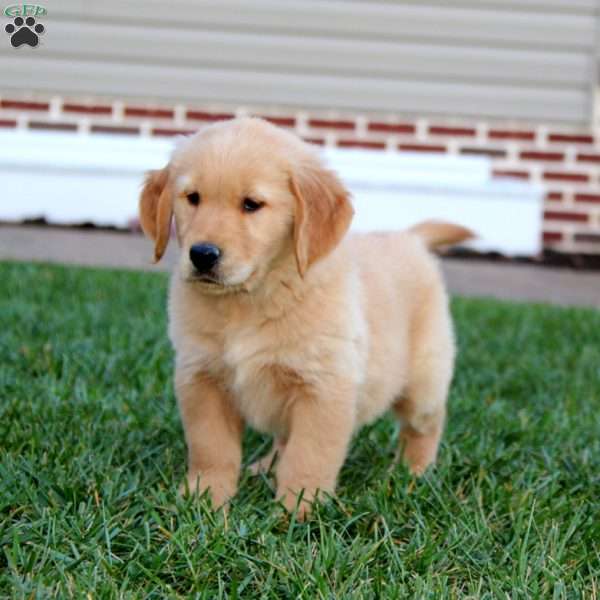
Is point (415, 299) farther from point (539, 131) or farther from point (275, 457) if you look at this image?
point (539, 131)

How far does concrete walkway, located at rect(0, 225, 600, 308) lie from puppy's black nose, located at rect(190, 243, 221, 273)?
4.29 meters

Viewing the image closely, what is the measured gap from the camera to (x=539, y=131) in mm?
8398

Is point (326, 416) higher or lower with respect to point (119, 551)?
higher

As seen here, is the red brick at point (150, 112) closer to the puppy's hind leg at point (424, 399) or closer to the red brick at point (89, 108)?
the red brick at point (89, 108)

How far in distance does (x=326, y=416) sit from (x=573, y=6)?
6737 mm

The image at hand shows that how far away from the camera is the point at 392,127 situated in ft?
27.5

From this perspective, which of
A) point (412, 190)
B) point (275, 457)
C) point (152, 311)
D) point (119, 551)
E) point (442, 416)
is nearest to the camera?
point (119, 551)

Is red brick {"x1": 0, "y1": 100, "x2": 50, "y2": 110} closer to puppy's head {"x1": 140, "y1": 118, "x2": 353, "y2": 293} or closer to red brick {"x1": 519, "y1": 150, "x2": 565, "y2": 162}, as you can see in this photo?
red brick {"x1": 519, "y1": 150, "x2": 565, "y2": 162}

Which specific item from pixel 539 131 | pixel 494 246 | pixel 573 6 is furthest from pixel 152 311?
pixel 573 6

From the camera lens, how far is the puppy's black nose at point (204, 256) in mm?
2441

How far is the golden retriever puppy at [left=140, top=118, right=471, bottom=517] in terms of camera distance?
8.34 ft

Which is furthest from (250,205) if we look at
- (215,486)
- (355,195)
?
(355,195)

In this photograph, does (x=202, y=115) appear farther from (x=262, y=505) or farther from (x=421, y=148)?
(x=262, y=505)

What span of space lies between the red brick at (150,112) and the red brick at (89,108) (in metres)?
0.16
